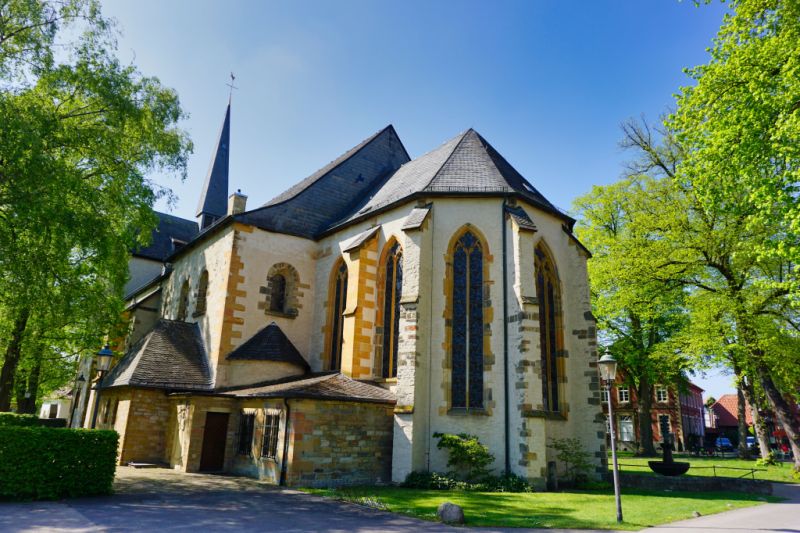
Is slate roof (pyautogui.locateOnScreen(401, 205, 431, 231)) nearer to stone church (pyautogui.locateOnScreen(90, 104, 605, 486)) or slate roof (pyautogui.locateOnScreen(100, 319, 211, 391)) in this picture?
stone church (pyautogui.locateOnScreen(90, 104, 605, 486))

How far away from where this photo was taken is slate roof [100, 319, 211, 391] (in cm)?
1678

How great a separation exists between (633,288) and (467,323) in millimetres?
9408

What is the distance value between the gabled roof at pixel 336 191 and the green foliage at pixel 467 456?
1038 centimetres

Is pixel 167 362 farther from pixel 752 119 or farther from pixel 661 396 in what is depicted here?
pixel 661 396

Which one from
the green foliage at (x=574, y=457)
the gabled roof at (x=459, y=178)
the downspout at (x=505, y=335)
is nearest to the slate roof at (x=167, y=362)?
the gabled roof at (x=459, y=178)

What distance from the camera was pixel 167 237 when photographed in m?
33.8

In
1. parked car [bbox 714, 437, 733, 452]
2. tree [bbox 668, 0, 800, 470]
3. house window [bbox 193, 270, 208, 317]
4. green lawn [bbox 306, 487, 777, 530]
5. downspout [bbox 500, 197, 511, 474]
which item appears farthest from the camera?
parked car [bbox 714, 437, 733, 452]

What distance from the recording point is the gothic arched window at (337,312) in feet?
61.4

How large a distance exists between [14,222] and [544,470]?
14473 mm

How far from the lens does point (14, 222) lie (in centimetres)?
1231

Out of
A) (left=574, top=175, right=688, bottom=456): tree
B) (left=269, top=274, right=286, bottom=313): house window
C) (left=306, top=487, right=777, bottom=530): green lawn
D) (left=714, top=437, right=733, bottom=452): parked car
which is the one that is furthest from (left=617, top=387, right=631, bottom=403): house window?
(left=269, top=274, right=286, bottom=313): house window

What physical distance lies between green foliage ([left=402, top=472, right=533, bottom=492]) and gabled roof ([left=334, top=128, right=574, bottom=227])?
8.22m

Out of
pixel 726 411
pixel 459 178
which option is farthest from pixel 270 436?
pixel 726 411

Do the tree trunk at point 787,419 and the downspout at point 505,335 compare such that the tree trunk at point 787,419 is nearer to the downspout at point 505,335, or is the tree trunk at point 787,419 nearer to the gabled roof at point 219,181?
the downspout at point 505,335
